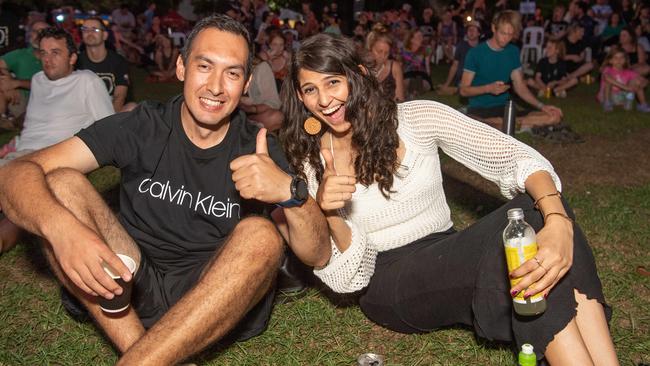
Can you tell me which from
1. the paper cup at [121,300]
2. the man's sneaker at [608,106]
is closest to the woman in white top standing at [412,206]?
the paper cup at [121,300]

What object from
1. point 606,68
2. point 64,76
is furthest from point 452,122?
point 606,68

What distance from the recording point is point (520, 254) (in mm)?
2566

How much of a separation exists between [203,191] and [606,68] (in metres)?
11.6

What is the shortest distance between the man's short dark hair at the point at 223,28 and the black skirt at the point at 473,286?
1328mm

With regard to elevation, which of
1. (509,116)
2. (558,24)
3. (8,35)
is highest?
(8,35)

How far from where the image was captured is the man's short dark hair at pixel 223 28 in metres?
3.39

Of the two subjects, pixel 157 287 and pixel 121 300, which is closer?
pixel 121 300

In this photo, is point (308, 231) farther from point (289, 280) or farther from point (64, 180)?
point (289, 280)

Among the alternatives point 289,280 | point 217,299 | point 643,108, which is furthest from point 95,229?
point 643,108

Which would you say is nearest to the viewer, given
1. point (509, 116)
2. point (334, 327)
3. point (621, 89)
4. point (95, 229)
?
point (95, 229)

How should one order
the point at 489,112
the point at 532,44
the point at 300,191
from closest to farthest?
1. the point at 300,191
2. the point at 489,112
3. the point at 532,44

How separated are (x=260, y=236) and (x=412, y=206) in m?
0.93

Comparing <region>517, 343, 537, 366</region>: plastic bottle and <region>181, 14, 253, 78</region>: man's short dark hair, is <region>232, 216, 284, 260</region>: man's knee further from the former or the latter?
<region>517, 343, 537, 366</region>: plastic bottle

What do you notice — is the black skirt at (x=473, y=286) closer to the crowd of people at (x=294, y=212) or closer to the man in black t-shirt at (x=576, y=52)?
the crowd of people at (x=294, y=212)
